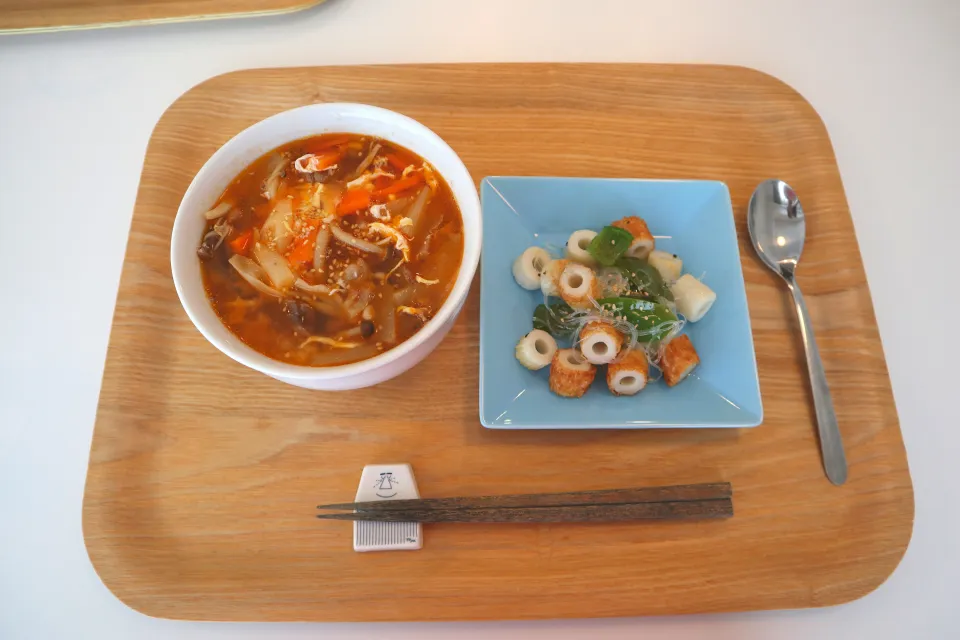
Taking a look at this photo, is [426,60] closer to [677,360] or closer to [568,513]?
[677,360]

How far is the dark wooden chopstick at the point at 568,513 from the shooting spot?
1.36m

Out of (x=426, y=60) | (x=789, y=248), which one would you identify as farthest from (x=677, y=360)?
(x=426, y=60)

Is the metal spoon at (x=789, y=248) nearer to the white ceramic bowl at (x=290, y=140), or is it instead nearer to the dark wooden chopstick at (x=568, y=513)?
the dark wooden chopstick at (x=568, y=513)

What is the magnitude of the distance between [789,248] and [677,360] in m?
0.55

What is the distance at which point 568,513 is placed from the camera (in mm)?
1382

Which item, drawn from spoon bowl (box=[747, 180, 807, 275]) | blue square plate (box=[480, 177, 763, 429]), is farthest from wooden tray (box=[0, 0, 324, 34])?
spoon bowl (box=[747, 180, 807, 275])

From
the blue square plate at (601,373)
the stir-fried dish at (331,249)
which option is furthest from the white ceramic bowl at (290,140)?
the blue square plate at (601,373)

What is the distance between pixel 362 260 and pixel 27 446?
1.16 metres

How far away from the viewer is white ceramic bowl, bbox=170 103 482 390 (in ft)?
4.08

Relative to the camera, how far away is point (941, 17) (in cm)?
227

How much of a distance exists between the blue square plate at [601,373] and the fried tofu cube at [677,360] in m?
0.04

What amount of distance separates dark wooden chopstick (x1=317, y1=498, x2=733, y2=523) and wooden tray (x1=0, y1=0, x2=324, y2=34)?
1.87 metres

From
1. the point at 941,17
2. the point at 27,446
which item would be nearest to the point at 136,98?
the point at 27,446

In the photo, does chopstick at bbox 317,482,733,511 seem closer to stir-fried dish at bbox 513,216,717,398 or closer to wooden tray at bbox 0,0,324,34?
stir-fried dish at bbox 513,216,717,398
